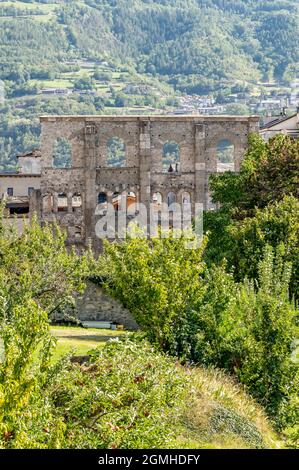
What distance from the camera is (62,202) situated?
242 feet

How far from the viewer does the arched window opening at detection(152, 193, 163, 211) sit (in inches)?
2802

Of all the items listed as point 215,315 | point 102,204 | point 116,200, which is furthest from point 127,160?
point 215,315

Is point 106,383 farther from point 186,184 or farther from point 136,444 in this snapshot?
point 186,184

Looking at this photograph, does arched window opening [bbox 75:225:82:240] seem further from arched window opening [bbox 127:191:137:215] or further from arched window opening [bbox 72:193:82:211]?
arched window opening [bbox 127:191:137:215]

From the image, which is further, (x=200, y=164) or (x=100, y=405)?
(x=200, y=164)

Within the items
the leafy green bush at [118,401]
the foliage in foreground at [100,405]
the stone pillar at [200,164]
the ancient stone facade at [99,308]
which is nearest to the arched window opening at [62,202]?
the stone pillar at [200,164]

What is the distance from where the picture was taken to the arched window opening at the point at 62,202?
7181cm

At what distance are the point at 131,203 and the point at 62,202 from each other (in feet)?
15.6

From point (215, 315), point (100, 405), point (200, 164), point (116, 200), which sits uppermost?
point (200, 164)

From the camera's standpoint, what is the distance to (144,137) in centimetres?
7112

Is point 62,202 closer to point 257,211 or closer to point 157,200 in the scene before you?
point 157,200

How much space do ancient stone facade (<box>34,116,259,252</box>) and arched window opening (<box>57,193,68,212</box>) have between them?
0.13 metres

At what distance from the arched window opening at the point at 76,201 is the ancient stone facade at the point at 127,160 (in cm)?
6

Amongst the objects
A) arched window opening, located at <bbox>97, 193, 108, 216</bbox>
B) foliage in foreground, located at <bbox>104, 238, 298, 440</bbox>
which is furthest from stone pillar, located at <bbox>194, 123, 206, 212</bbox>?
foliage in foreground, located at <bbox>104, 238, 298, 440</bbox>
